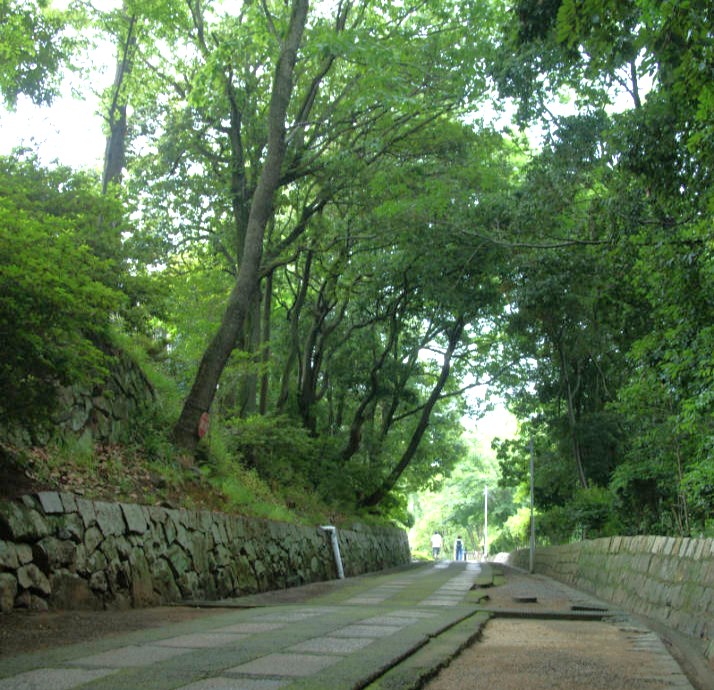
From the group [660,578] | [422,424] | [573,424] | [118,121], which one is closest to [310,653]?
[660,578]

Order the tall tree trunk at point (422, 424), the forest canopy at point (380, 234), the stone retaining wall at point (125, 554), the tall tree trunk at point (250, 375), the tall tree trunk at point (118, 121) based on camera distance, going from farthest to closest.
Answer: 1. the tall tree trunk at point (422, 424)
2. the tall tree trunk at point (250, 375)
3. the tall tree trunk at point (118, 121)
4. the forest canopy at point (380, 234)
5. the stone retaining wall at point (125, 554)

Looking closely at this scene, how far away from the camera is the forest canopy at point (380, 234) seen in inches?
334

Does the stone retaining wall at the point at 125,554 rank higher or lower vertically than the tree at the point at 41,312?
lower

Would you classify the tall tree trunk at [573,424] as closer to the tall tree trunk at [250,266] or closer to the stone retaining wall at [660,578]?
the stone retaining wall at [660,578]

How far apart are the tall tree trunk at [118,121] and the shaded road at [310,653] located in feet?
42.7

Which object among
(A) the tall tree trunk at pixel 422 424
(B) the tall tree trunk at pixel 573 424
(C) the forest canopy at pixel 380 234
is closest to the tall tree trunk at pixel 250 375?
(C) the forest canopy at pixel 380 234

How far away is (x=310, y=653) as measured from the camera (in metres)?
5.36

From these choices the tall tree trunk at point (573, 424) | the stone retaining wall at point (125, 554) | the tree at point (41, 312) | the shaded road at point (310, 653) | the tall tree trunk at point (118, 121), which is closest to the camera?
the shaded road at point (310, 653)

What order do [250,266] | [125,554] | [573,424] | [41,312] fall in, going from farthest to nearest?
[573,424]
[250,266]
[125,554]
[41,312]

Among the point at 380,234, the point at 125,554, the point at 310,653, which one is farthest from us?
the point at 380,234

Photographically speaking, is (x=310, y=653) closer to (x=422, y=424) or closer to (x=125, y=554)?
(x=125, y=554)

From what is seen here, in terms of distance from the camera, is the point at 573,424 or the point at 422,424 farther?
the point at 422,424

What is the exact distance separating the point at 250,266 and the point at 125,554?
266 inches

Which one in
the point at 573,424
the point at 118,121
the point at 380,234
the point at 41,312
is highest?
the point at 118,121
